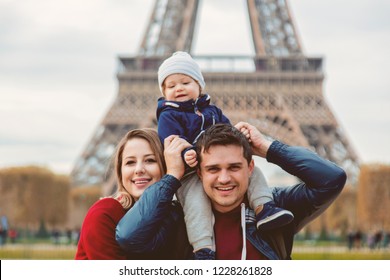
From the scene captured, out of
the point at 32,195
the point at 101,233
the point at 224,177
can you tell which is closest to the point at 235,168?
the point at 224,177

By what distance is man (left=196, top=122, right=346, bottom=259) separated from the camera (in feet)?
8.14

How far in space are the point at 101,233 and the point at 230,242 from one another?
45 centimetres

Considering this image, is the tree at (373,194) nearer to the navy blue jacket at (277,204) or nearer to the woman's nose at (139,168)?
the navy blue jacket at (277,204)

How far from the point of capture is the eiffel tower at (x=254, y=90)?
22312 millimetres

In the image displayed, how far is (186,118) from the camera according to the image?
282cm

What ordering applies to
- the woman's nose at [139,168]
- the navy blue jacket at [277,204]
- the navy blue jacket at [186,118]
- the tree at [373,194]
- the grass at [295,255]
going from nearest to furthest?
the navy blue jacket at [277,204], the woman's nose at [139,168], the navy blue jacket at [186,118], the grass at [295,255], the tree at [373,194]

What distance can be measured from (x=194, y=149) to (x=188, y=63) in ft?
1.62

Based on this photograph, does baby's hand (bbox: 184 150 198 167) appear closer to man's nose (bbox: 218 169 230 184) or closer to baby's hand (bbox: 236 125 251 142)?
man's nose (bbox: 218 169 230 184)

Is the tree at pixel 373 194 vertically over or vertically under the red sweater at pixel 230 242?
over

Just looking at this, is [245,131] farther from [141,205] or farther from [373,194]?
[373,194]

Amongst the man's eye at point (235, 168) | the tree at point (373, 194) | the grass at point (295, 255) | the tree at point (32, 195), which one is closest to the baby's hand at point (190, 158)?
the man's eye at point (235, 168)

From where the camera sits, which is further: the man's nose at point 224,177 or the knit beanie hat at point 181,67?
the knit beanie hat at point 181,67
